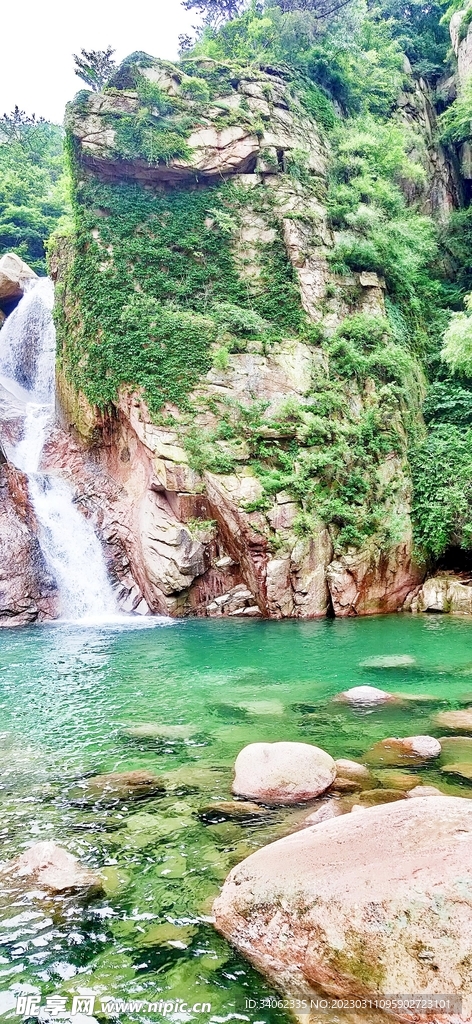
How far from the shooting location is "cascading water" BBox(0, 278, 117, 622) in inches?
717

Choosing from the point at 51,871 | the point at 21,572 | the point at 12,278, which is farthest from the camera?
Answer: the point at 12,278

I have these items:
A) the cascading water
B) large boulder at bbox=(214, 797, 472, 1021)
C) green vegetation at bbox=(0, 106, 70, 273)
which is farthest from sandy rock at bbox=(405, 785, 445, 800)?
green vegetation at bbox=(0, 106, 70, 273)

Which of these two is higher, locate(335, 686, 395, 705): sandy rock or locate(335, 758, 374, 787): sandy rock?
locate(335, 758, 374, 787): sandy rock

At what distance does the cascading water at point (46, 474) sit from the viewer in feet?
59.7

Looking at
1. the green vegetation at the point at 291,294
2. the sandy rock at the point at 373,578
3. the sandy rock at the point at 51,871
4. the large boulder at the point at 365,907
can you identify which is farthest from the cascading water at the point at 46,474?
the large boulder at the point at 365,907

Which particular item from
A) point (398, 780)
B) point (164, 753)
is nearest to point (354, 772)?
point (398, 780)

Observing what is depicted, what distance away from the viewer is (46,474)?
20.9 meters

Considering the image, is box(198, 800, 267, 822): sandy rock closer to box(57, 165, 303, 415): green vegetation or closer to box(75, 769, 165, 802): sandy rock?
box(75, 769, 165, 802): sandy rock

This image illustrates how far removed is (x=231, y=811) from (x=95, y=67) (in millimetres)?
28584

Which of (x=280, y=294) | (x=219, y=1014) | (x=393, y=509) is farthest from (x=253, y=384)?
(x=219, y=1014)

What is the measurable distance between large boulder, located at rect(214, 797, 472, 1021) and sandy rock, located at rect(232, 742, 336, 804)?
51.3 inches

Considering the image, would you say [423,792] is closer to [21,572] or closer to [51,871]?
[51,871]

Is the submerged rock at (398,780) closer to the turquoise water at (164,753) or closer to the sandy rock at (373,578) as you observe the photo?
the turquoise water at (164,753)

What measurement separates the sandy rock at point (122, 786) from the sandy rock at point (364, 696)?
3.47 m
